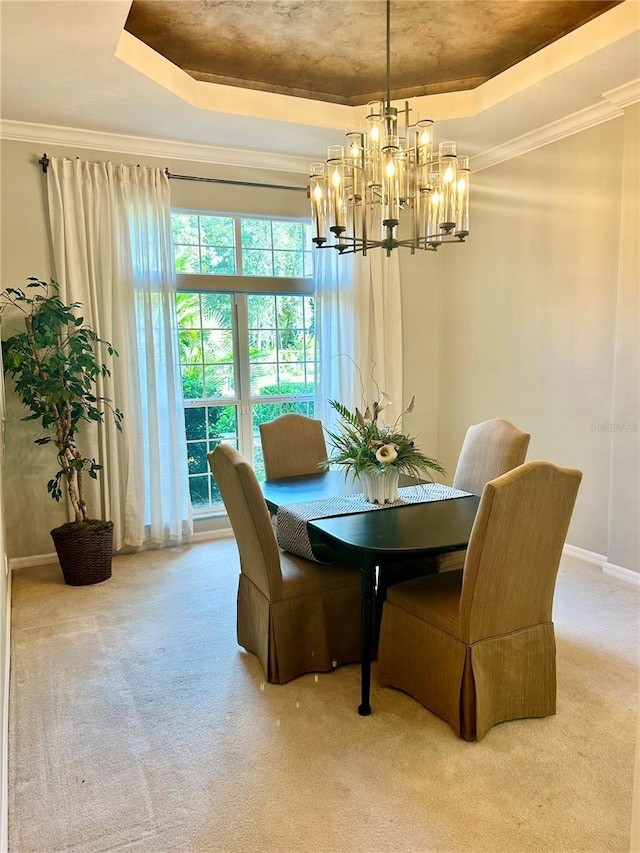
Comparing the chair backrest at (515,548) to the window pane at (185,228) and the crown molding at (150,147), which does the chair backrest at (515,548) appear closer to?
the window pane at (185,228)

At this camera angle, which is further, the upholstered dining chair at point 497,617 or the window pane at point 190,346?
the window pane at point 190,346

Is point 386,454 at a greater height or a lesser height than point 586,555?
greater

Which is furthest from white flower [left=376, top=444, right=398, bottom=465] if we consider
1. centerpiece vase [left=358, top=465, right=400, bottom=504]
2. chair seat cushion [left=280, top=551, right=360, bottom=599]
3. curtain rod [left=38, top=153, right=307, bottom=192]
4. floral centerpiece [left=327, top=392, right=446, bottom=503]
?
curtain rod [left=38, top=153, right=307, bottom=192]

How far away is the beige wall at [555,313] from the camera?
3730 mm

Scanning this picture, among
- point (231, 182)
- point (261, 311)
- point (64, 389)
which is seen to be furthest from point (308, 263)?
point (64, 389)

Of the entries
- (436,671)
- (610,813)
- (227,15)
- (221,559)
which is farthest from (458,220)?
(221,559)

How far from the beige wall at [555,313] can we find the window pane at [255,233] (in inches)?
49.1

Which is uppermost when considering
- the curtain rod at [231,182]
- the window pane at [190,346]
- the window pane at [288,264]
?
the curtain rod at [231,182]

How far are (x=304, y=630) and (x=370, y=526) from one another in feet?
1.92

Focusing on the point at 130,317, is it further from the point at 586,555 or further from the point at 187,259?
the point at 586,555

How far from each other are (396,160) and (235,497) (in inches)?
64.1

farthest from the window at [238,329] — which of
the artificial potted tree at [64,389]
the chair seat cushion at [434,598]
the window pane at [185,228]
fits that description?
the chair seat cushion at [434,598]

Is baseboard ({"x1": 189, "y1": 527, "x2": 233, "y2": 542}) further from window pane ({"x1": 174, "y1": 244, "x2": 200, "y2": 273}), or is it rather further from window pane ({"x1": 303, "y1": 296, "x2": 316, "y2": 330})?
window pane ({"x1": 174, "y1": 244, "x2": 200, "y2": 273})

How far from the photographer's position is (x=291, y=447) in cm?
363
